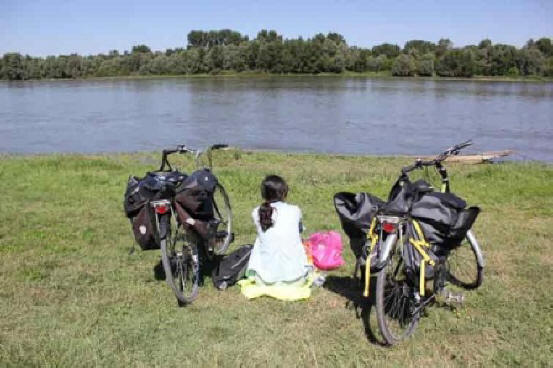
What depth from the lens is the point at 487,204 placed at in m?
9.57

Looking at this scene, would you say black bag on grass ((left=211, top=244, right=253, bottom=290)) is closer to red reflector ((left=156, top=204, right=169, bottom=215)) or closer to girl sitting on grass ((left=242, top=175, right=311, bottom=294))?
girl sitting on grass ((left=242, top=175, right=311, bottom=294))

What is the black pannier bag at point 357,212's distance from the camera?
4793 millimetres

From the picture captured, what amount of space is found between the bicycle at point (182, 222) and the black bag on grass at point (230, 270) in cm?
20

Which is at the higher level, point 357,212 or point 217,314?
point 357,212

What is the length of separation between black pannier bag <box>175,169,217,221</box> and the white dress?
1.60ft

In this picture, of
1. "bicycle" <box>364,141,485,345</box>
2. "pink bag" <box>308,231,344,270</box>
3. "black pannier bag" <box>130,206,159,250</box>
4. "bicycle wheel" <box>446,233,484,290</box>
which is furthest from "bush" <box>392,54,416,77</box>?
"black pannier bag" <box>130,206,159,250</box>

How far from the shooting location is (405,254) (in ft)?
14.9

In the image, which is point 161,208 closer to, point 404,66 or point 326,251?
point 326,251

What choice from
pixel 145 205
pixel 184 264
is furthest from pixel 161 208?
pixel 184 264

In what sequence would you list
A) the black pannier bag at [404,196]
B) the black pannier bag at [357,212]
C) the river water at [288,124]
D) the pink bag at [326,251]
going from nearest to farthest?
the black pannier bag at [404,196]
the black pannier bag at [357,212]
the pink bag at [326,251]
the river water at [288,124]

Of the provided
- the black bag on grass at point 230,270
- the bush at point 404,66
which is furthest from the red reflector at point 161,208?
the bush at point 404,66

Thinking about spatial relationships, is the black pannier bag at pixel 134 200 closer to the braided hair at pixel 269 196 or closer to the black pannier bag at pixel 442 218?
the braided hair at pixel 269 196

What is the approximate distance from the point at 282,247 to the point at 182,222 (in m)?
0.99

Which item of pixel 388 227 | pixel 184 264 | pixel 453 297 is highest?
pixel 388 227
